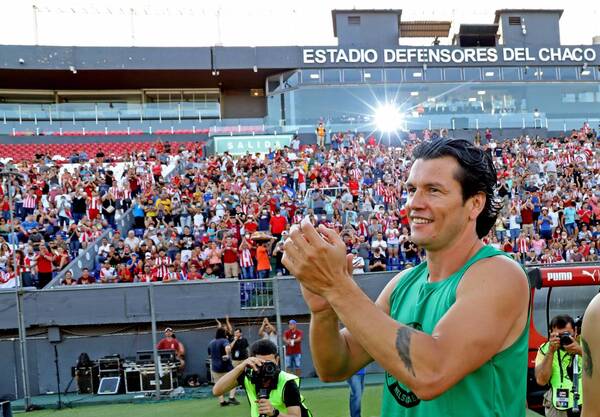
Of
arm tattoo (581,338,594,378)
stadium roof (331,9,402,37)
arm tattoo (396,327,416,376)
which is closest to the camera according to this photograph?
arm tattoo (396,327,416,376)

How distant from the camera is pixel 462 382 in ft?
7.14

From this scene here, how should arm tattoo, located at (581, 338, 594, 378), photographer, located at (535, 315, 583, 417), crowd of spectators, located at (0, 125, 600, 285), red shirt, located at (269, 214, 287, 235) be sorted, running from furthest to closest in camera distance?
red shirt, located at (269, 214, 287, 235) → crowd of spectators, located at (0, 125, 600, 285) → photographer, located at (535, 315, 583, 417) → arm tattoo, located at (581, 338, 594, 378)

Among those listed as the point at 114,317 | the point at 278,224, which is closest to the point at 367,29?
the point at 278,224

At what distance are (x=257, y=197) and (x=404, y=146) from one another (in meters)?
12.0

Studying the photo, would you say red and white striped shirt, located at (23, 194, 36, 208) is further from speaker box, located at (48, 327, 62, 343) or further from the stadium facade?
the stadium facade

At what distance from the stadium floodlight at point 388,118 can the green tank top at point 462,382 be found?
1369 inches

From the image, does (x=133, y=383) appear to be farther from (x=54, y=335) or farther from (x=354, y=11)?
(x=354, y=11)

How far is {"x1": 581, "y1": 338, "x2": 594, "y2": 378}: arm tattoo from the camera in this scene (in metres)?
2.50

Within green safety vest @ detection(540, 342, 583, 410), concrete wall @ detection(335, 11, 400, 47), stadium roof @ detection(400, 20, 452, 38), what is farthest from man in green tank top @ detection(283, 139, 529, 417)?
stadium roof @ detection(400, 20, 452, 38)

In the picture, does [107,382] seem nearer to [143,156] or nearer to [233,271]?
[233,271]

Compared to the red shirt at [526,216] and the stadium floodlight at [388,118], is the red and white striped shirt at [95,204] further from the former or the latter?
the stadium floodlight at [388,118]

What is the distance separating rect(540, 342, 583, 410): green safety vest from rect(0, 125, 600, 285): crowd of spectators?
8.06 metres

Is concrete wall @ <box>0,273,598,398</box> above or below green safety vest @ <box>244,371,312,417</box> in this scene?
below

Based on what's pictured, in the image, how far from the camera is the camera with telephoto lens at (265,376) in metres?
5.52
